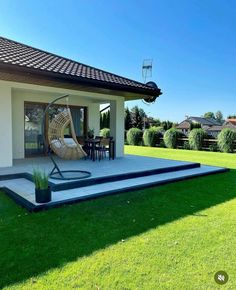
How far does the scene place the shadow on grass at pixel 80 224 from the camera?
2949 millimetres

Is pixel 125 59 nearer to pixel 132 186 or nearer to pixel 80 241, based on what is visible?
pixel 132 186

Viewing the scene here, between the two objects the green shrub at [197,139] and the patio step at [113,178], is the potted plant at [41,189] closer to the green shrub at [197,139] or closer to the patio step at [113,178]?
the patio step at [113,178]

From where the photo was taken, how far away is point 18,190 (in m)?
5.57

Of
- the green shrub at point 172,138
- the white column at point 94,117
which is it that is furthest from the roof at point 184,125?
the white column at point 94,117

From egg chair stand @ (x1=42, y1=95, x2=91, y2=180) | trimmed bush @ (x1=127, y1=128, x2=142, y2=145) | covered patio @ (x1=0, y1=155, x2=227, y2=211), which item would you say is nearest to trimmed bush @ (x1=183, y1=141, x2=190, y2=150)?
trimmed bush @ (x1=127, y1=128, x2=142, y2=145)

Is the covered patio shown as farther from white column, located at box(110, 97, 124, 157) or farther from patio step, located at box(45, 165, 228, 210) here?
white column, located at box(110, 97, 124, 157)

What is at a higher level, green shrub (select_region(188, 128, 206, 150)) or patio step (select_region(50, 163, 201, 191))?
green shrub (select_region(188, 128, 206, 150))

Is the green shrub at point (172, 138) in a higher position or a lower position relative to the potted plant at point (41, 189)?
higher

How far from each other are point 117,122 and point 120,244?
787cm

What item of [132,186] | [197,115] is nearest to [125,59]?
[132,186]

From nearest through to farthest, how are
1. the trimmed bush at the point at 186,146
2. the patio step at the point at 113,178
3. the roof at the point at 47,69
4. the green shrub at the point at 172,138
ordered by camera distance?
1. the patio step at the point at 113,178
2. the roof at the point at 47,69
3. the trimmed bush at the point at 186,146
4. the green shrub at the point at 172,138

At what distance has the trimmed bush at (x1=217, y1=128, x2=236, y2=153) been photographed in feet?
52.7

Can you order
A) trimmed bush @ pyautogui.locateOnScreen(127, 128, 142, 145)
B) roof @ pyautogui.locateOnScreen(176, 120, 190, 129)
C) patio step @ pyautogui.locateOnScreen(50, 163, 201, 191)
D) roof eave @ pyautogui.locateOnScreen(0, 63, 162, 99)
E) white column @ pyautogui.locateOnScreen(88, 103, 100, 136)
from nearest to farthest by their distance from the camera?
1. patio step @ pyautogui.locateOnScreen(50, 163, 201, 191)
2. roof eave @ pyautogui.locateOnScreen(0, 63, 162, 99)
3. white column @ pyautogui.locateOnScreen(88, 103, 100, 136)
4. trimmed bush @ pyautogui.locateOnScreen(127, 128, 142, 145)
5. roof @ pyautogui.locateOnScreen(176, 120, 190, 129)

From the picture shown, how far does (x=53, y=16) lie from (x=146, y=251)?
13452mm
